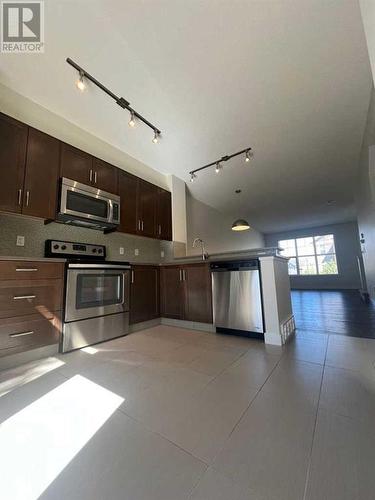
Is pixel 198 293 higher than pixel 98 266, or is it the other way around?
pixel 98 266

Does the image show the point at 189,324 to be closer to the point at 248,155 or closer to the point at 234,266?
the point at 234,266

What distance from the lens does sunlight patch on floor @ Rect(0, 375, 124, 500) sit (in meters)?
0.74

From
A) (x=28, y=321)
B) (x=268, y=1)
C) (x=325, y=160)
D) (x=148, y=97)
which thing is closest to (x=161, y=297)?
(x=28, y=321)

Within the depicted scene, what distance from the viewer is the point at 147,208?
3264 mm

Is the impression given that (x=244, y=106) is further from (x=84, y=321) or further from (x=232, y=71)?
(x=84, y=321)

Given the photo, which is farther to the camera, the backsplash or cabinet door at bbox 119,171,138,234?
cabinet door at bbox 119,171,138,234

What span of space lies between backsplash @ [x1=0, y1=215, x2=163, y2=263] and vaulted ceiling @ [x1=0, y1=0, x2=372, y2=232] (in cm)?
138

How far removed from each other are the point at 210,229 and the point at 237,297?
3.32 metres

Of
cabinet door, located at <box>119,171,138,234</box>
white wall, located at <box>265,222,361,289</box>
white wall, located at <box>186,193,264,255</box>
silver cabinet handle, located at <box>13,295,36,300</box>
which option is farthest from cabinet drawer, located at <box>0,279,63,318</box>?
white wall, located at <box>265,222,361,289</box>

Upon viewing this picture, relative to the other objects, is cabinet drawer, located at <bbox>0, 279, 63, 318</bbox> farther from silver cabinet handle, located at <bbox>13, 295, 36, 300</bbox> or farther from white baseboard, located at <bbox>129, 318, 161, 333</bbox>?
white baseboard, located at <bbox>129, 318, 161, 333</bbox>

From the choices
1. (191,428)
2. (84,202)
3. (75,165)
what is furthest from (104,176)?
(191,428)

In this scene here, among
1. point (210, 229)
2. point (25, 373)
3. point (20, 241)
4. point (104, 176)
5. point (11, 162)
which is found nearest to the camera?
point (25, 373)

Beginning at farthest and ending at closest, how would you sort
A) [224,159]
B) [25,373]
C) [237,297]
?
[224,159] → [237,297] → [25,373]

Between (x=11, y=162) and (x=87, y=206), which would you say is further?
(x=87, y=206)
